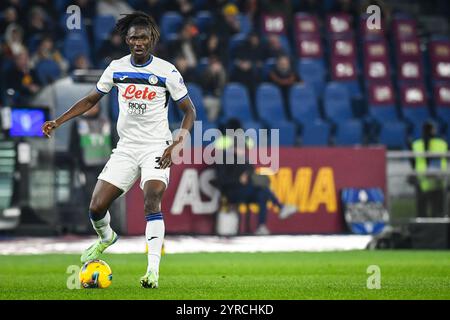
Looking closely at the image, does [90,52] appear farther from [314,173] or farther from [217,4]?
[314,173]

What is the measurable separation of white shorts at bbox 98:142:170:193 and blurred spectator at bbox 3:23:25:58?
33.9ft

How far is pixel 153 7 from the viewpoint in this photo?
2230cm

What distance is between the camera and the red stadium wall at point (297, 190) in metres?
16.8

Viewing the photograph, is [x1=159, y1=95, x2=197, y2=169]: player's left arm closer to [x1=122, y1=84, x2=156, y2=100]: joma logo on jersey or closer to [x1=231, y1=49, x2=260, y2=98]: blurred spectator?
[x1=122, y1=84, x2=156, y2=100]: joma logo on jersey

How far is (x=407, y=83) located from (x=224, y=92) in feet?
17.1

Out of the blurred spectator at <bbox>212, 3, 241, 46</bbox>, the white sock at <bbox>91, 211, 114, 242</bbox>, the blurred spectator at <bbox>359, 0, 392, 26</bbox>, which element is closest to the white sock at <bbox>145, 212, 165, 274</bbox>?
the white sock at <bbox>91, 211, 114, 242</bbox>

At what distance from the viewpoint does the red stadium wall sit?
16797 mm

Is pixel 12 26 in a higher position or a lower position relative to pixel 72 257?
higher

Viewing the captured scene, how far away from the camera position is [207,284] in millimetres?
9711

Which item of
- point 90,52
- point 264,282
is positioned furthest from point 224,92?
point 264,282

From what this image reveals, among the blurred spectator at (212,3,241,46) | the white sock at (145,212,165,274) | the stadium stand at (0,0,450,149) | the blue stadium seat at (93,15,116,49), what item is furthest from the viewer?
the blurred spectator at (212,3,241,46)

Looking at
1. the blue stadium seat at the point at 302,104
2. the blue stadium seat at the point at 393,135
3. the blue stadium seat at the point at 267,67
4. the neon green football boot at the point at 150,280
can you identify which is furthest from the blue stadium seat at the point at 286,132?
the neon green football boot at the point at 150,280

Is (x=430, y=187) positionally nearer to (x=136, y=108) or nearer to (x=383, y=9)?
(x=136, y=108)

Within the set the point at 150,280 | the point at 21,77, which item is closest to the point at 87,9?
the point at 21,77
